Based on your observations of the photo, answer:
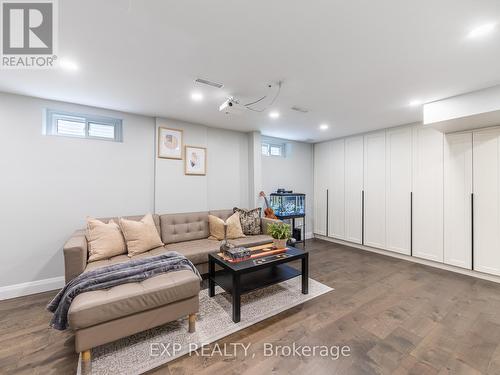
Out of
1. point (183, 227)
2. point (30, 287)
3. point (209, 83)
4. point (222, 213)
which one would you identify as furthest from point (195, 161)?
point (30, 287)

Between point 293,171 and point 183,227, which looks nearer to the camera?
point 183,227

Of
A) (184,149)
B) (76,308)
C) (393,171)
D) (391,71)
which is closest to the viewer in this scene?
(76,308)

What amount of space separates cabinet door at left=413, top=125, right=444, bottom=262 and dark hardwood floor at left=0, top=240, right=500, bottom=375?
0.69 m

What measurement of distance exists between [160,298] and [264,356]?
0.96m

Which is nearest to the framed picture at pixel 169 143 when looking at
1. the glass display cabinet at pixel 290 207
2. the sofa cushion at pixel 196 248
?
the sofa cushion at pixel 196 248

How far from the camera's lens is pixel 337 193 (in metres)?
5.11

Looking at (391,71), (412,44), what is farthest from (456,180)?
(412,44)

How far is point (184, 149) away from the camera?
3.80 metres

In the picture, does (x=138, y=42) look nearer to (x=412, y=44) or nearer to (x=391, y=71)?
(x=412, y=44)

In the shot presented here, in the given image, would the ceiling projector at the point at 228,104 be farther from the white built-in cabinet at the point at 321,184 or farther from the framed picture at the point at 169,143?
the white built-in cabinet at the point at 321,184

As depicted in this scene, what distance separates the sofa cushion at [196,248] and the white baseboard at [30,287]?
1467mm

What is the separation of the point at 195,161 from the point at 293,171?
250 centimetres

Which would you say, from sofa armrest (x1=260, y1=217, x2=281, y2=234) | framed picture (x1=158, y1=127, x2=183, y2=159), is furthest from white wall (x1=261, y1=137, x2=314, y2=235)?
framed picture (x1=158, y1=127, x2=183, y2=159)

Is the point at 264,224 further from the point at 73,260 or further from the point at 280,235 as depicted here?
the point at 73,260
